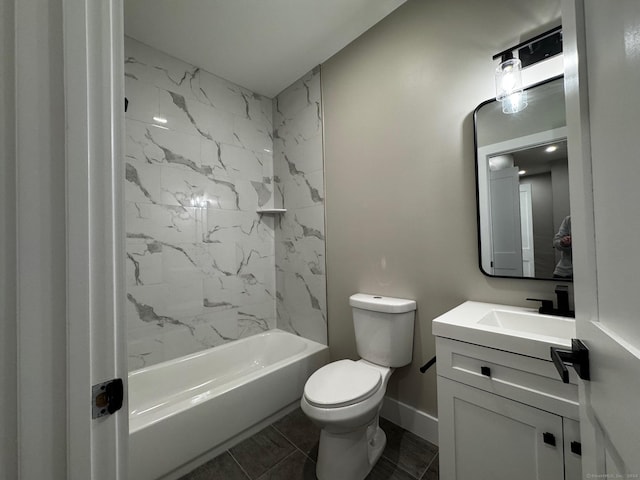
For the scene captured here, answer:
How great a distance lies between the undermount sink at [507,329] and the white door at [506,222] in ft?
0.68

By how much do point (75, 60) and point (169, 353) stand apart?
2.08 metres

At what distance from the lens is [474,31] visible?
4.63ft

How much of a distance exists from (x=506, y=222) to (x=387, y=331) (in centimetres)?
88

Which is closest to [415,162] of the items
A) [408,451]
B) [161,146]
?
[408,451]

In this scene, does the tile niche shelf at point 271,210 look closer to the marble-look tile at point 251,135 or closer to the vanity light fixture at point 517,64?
the marble-look tile at point 251,135

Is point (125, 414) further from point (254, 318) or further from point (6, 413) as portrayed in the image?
point (254, 318)

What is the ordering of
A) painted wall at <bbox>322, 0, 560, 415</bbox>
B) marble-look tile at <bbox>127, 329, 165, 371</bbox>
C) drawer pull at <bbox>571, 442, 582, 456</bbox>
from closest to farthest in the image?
drawer pull at <bbox>571, 442, 582, 456</bbox> < painted wall at <bbox>322, 0, 560, 415</bbox> < marble-look tile at <bbox>127, 329, 165, 371</bbox>

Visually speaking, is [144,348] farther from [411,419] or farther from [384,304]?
[411,419]

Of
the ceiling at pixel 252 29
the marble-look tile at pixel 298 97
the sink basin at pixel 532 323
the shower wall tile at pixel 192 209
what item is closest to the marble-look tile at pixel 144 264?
the shower wall tile at pixel 192 209

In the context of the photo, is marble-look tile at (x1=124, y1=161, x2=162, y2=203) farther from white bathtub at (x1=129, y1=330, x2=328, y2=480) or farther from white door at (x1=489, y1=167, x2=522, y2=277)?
white door at (x1=489, y1=167, x2=522, y2=277)

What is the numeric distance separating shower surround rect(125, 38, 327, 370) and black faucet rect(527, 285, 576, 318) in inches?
55.2

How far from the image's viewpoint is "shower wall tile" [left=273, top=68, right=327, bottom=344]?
221cm

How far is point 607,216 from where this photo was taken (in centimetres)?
48

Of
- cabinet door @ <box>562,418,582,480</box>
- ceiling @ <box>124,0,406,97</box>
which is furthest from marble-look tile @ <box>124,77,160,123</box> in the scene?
cabinet door @ <box>562,418,582,480</box>
